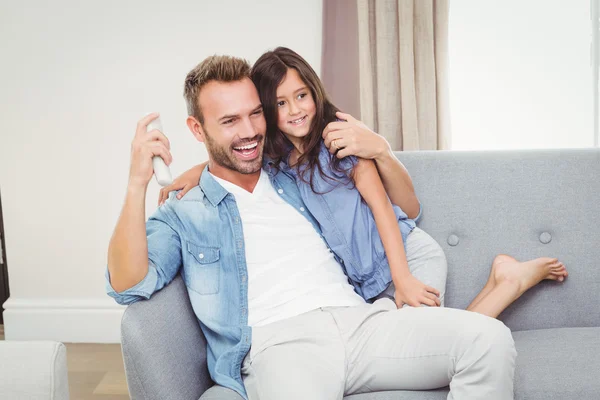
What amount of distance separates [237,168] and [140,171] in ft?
1.10

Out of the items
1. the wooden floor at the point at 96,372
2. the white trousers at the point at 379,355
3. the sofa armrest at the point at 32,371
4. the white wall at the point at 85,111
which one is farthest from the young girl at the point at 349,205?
the wooden floor at the point at 96,372

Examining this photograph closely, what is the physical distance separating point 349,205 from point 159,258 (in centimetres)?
57

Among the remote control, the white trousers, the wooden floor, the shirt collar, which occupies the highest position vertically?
the remote control

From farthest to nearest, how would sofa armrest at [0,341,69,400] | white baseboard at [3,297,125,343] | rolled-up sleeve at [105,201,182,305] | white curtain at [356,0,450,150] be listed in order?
white baseboard at [3,297,125,343] → white curtain at [356,0,450,150] → rolled-up sleeve at [105,201,182,305] → sofa armrest at [0,341,69,400]

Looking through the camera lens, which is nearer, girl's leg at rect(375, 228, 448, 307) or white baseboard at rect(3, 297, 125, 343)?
girl's leg at rect(375, 228, 448, 307)

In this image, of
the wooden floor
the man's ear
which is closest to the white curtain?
the man's ear

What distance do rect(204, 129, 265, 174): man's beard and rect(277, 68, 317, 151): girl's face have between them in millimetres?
99

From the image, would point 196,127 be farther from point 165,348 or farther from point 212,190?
point 165,348

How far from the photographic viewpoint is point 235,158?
1.83m

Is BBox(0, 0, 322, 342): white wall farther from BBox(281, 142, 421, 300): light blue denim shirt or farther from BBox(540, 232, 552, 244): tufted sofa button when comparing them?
BBox(540, 232, 552, 244): tufted sofa button

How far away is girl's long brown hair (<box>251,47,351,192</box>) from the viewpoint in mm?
1891

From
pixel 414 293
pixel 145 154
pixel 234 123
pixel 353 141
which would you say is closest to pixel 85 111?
pixel 234 123

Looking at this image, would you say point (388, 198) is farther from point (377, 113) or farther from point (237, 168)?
point (377, 113)

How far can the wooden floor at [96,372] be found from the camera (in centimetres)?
248
